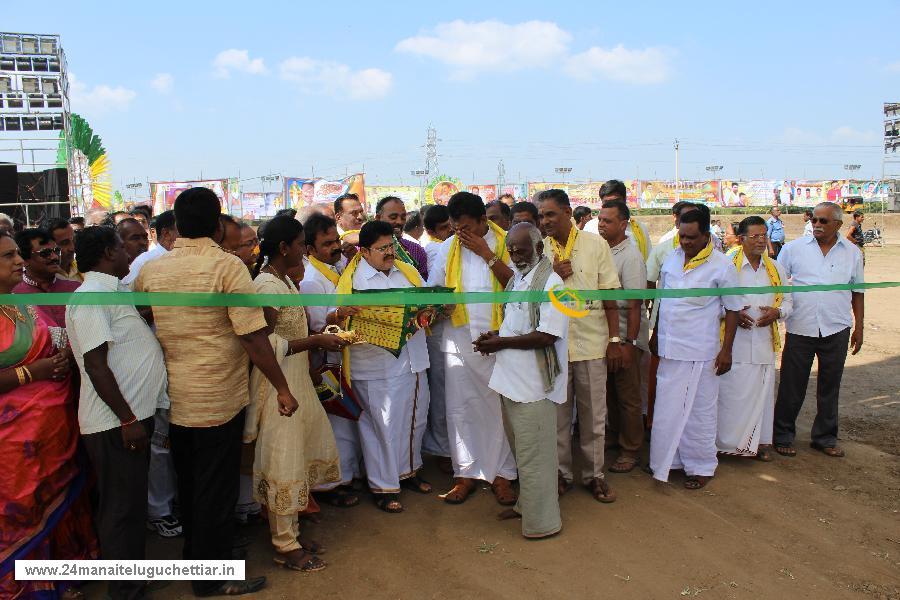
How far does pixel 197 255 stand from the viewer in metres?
3.06

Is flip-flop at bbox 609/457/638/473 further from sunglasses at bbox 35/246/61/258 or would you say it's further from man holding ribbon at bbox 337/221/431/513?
sunglasses at bbox 35/246/61/258

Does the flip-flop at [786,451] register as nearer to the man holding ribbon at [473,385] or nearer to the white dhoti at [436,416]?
the man holding ribbon at [473,385]

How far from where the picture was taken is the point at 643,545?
3.81 meters

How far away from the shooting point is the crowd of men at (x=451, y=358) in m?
3.12

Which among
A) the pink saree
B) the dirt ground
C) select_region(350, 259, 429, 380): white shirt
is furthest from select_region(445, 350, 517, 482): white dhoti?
the pink saree

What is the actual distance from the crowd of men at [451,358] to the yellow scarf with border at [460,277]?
0.01 m

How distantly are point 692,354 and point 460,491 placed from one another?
189cm

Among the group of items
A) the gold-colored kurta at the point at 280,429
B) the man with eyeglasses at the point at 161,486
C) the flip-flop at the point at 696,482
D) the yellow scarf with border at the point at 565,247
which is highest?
the yellow scarf with border at the point at 565,247

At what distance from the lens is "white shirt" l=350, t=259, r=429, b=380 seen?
13.9 ft

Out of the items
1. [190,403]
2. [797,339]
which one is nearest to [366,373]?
[190,403]

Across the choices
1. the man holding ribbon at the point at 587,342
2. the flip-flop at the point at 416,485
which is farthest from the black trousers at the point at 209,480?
the man holding ribbon at the point at 587,342

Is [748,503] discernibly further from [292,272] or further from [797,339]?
[292,272]

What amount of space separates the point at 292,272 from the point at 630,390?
2.71 meters

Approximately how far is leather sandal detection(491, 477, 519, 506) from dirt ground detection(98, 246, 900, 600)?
0.21 feet
